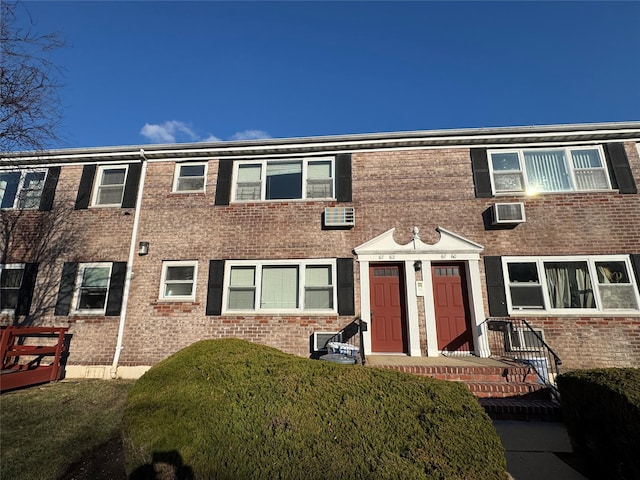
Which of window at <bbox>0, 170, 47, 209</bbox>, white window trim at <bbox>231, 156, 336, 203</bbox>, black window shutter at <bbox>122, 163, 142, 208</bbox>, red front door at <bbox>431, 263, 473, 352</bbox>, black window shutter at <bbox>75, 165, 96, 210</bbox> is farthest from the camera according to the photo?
window at <bbox>0, 170, 47, 209</bbox>

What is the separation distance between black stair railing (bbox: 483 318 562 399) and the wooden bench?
34.0 feet

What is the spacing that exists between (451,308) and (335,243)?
10.9 feet

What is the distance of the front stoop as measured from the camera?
5.29 metres

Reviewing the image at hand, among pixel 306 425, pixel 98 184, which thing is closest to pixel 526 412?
pixel 306 425

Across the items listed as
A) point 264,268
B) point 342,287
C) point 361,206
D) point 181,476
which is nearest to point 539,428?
point 342,287

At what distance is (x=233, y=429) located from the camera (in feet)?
8.28

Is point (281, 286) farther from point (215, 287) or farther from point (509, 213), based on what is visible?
point (509, 213)

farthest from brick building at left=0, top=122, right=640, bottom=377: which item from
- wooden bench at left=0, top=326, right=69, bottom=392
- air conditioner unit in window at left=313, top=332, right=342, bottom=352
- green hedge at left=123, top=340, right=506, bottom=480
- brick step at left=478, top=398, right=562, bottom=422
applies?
green hedge at left=123, top=340, right=506, bottom=480

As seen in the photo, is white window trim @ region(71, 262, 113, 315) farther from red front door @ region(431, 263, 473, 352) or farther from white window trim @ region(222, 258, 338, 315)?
red front door @ region(431, 263, 473, 352)

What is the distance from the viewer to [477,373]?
20.5ft

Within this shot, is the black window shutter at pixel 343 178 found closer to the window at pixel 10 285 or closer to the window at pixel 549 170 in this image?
the window at pixel 549 170

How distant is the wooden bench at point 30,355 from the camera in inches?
271

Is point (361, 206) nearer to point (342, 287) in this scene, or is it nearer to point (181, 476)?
point (342, 287)

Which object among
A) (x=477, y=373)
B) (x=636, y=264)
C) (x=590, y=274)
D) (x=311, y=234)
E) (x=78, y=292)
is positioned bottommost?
(x=477, y=373)
